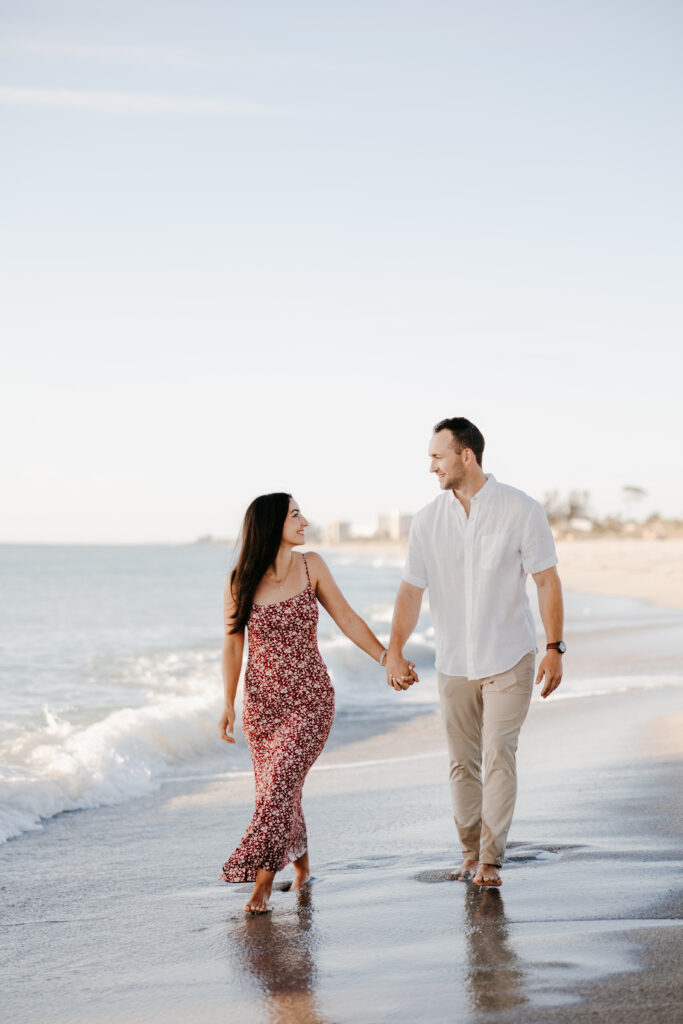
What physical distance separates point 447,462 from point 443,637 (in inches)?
30.8

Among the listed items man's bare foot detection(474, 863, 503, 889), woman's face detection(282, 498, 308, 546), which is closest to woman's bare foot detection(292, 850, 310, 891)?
man's bare foot detection(474, 863, 503, 889)

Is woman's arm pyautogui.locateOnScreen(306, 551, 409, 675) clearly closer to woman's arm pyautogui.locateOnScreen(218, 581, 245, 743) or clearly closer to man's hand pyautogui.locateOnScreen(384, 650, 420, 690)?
man's hand pyautogui.locateOnScreen(384, 650, 420, 690)

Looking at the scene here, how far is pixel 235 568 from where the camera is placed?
5109 millimetres

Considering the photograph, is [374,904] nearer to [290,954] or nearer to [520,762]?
[290,954]

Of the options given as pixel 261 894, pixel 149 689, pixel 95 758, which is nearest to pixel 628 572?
pixel 149 689

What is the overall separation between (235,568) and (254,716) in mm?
670

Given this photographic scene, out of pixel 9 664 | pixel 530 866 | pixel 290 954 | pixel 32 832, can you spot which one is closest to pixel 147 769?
pixel 32 832

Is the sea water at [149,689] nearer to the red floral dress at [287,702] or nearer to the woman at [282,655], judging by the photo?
the woman at [282,655]

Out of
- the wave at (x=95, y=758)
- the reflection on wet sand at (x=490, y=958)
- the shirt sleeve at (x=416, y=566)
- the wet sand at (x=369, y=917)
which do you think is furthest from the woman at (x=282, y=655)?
the wave at (x=95, y=758)

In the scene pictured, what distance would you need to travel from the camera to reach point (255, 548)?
16.6 feet

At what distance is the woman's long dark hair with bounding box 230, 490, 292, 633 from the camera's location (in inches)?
199

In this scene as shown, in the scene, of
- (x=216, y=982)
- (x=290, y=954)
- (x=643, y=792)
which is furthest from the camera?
(x=643, y=792)

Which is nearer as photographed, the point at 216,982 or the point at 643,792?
the point at 216,982

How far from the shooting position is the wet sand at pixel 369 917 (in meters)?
3.41
